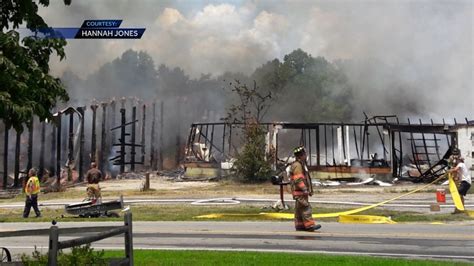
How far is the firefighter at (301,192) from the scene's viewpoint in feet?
36.1

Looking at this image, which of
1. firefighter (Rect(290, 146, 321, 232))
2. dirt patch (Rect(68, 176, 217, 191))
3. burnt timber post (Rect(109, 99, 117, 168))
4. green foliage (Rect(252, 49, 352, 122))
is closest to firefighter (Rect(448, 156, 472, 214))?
firefighter (Rect(290, 146, 321, 232))

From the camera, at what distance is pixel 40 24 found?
5.84 meters

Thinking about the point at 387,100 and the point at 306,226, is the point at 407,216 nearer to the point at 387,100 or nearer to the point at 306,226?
the point at 306,226

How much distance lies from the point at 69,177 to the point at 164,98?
17.0m

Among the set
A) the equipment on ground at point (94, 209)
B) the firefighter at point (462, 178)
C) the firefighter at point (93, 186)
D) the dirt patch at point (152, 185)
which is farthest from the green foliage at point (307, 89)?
the equipment on ground at point (94, 209)

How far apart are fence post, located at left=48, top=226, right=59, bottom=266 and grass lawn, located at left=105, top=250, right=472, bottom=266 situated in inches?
120

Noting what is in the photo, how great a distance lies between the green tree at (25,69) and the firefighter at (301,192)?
6039 mm

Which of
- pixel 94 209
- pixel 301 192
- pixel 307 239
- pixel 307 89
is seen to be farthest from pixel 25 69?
pixel 307 89

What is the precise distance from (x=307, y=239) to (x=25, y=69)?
633cm

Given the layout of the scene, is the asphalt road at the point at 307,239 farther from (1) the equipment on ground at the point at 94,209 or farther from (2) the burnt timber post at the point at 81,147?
(2) the burnt timber post at the point at 81,147

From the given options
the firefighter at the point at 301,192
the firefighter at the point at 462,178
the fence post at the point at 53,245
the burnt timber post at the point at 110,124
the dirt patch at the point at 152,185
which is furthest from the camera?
the burnt timber post at the point at 110,124

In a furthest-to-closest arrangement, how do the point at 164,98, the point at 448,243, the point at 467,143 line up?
the point at 164,98, the point at 467,143, the point at 448,243

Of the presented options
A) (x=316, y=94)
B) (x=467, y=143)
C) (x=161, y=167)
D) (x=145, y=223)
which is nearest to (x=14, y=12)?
(x=145, y=223)

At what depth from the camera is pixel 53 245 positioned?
4492 millimetres
